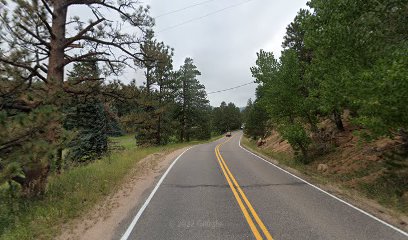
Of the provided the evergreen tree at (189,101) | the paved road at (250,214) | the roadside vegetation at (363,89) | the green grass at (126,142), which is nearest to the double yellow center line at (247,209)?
the paved road at (250,214)

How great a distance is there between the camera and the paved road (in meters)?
6.81

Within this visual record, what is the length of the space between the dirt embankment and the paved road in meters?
0.88

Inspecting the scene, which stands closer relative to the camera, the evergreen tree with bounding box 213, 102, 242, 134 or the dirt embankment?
the dirt embankment

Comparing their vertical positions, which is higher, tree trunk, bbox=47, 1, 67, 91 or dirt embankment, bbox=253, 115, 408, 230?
tree trunk, bbox=47, 1, 67, 91

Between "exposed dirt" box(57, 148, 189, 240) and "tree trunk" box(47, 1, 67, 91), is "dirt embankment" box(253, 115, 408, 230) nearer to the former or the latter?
"exposed dirt" box(57, 148, 189, 240)

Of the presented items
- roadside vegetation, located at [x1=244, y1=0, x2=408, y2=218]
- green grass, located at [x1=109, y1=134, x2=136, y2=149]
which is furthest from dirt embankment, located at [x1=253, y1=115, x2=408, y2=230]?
green grass, located at [x1=109, y1=134, x2=136, y2=149]

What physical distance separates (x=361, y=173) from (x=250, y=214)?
7.35 metres

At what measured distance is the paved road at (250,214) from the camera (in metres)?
6.81

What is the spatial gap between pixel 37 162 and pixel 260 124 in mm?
39762

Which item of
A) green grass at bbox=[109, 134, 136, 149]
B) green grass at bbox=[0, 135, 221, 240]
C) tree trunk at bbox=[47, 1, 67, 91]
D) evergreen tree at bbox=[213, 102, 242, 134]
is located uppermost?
evergreen tree at bbox=[213, 102, 242, 134]

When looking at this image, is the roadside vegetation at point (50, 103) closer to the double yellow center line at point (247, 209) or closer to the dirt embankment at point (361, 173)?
the double yellow center line at point (247, 209)

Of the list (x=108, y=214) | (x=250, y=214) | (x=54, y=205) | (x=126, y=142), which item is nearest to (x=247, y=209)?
(x=250, y=214)

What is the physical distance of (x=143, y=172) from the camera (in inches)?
623

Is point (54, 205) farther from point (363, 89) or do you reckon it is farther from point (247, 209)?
point (363, 89)
